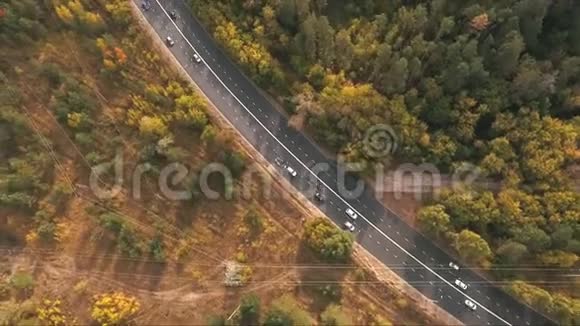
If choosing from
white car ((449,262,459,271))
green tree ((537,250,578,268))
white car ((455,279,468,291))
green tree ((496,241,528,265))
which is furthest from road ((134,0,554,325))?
green tree ((537,250,578,268))

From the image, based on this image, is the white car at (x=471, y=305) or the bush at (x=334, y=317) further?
the white car at (x=471, y=305)

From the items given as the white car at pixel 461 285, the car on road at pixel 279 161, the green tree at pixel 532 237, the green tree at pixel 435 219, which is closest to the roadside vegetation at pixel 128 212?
the car on road at pixel 279 161

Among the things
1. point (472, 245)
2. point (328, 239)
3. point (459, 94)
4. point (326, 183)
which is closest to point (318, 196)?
point (326, 183)

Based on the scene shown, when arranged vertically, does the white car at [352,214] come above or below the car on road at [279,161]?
below

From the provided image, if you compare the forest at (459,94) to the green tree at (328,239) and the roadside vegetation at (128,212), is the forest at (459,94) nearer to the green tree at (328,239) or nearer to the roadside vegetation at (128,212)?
the green tree at (328,239)

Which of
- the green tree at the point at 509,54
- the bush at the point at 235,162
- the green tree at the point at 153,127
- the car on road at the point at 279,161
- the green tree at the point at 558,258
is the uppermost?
the green tree at the point at 509,54

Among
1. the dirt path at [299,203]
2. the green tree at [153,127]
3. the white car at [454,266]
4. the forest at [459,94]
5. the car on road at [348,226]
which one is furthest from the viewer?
the green tree at [153,127]

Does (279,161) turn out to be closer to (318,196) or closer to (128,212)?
(318,196)
